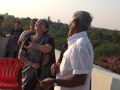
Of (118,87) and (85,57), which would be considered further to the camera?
(118,87)

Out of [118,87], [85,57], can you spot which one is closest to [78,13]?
[85,57]

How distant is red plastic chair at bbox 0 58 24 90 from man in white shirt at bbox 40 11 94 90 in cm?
123

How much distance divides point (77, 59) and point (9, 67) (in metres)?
1.60

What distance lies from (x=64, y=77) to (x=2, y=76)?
1.49 m

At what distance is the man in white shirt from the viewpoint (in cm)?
135

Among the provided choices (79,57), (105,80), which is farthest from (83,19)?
(105,80)

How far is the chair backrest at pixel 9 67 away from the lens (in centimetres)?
265

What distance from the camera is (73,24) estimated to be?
1503 millimetres

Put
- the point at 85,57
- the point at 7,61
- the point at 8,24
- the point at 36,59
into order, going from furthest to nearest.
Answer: the point at 8,24 < the point at 7,61 < the point at 36,59 < the point at 85,57

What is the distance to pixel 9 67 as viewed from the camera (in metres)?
2.69

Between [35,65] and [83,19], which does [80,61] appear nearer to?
[83,19]

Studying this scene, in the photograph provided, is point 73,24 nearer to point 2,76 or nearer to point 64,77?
point 64,77

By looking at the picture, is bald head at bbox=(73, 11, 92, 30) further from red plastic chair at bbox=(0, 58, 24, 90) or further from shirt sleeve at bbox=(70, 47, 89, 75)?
red plastic chair at bbox=(0, 58, 24, 90)

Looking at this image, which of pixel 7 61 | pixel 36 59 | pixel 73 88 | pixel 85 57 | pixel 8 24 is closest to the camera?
pixel 85 57
